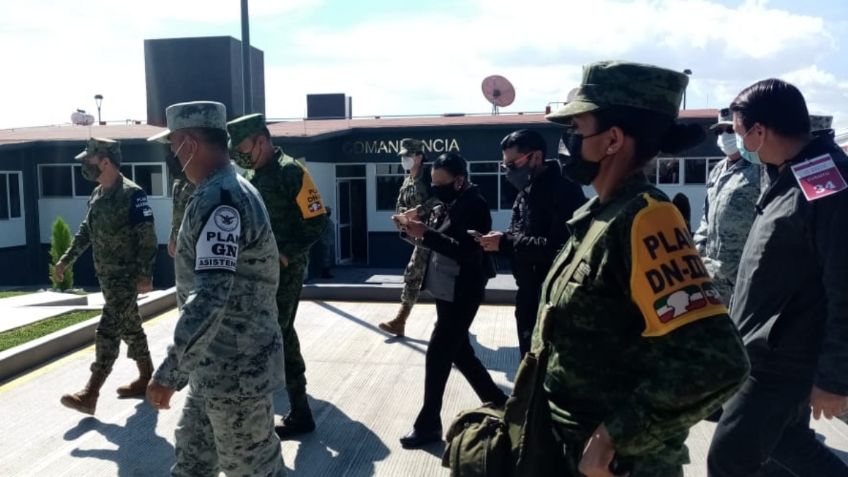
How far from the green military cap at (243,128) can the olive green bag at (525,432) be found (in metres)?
2.88

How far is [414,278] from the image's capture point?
6938 mm

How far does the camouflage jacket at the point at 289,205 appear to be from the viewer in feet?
14.0

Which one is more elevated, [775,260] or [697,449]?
[775,260]

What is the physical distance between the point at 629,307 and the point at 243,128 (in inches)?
126

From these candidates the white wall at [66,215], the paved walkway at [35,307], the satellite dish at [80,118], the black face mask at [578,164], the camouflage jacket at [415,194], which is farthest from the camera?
the satellite dish at [80,118]

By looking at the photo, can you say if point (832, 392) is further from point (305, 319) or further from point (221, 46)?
point (221, 46)

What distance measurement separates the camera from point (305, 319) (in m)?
7.39

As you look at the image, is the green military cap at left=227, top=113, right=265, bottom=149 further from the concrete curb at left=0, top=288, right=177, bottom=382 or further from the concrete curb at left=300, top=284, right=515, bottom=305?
the concrete curb at left=300, top=284, right=515, bottom=305

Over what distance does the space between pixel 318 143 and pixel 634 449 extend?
15.8 metres

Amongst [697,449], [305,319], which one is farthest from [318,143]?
[697,449]

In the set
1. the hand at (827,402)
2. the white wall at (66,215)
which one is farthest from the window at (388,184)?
the hand at (827,402)

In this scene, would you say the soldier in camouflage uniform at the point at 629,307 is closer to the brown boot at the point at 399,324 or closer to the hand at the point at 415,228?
the hand at the point at 415,228

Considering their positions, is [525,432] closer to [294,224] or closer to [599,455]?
[599,455]

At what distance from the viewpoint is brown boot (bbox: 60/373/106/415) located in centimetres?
447
